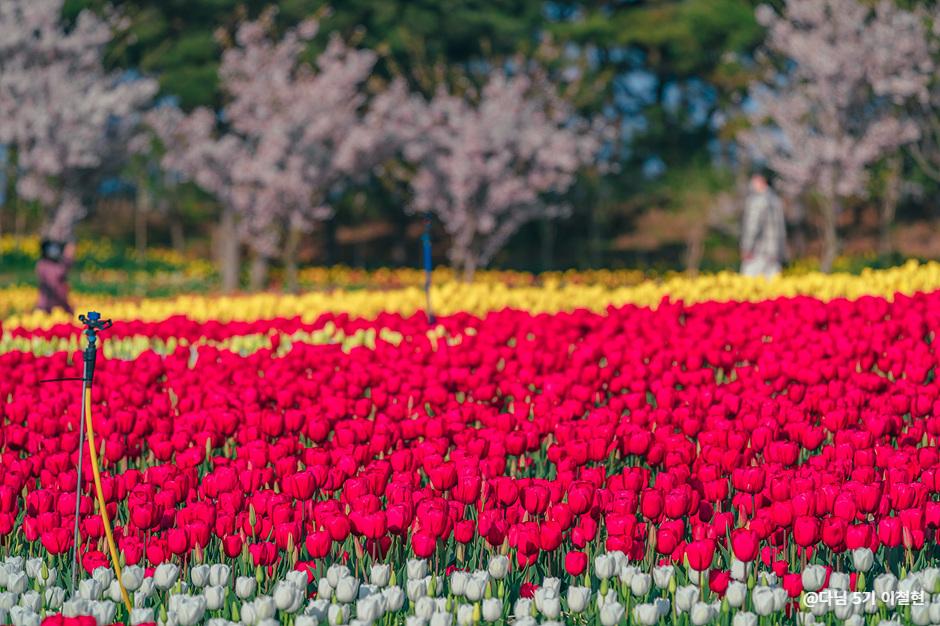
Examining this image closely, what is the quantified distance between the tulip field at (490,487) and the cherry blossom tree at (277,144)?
13587 mm

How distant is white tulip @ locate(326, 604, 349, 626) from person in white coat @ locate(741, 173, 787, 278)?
11.0 meters

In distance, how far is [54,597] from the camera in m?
3.16

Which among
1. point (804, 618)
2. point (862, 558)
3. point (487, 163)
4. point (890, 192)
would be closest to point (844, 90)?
point (890, 192)

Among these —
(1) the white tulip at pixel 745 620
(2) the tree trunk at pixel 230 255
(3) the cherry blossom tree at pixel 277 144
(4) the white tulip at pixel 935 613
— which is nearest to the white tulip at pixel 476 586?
(1) the white tulip at pixel 745 620

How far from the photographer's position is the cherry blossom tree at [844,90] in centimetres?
1950

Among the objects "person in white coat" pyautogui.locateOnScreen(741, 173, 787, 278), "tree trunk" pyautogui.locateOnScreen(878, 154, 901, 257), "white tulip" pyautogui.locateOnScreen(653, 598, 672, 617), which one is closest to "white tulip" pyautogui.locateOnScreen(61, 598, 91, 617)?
"white tulip" pyautogui.locateOnScreen(653, 598, 672, 617)

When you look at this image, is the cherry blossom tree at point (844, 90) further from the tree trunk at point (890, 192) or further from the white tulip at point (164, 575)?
the white tulip at point (164, 575)

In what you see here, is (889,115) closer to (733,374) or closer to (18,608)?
(733,374)

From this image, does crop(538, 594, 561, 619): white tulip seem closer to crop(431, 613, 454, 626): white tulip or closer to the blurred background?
crop(431, 613, 454, 626): white tulip

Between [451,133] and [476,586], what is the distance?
1982 cm

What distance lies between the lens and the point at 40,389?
613 centimetres

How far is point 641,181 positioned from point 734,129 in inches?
136

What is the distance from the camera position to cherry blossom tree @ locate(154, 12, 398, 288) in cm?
2036

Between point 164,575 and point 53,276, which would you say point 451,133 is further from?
point 164,575
